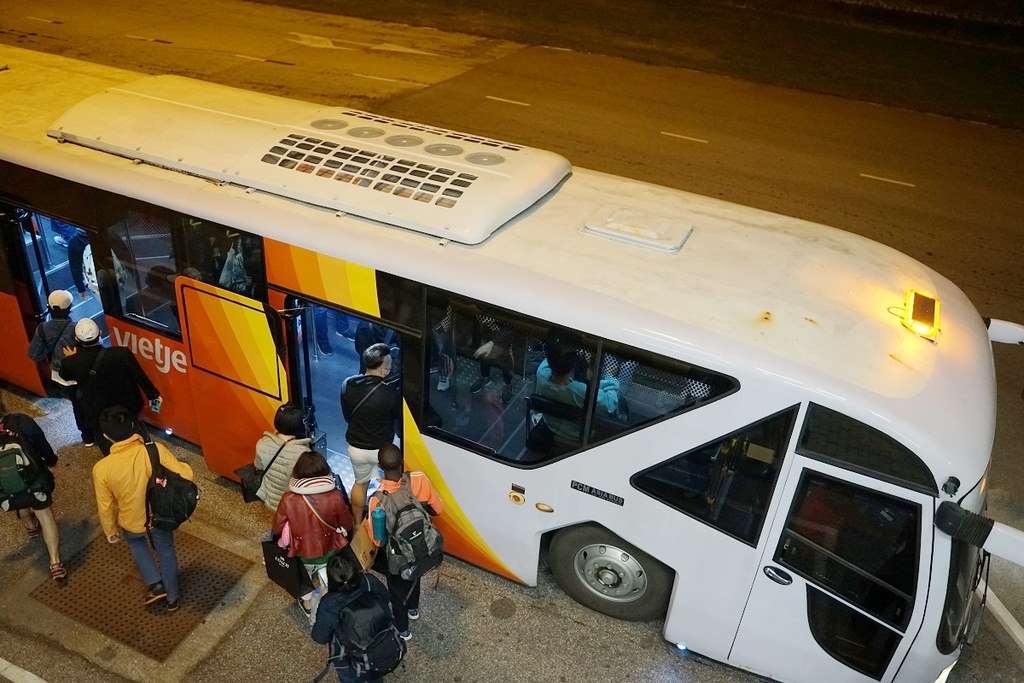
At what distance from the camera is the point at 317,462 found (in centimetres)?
521

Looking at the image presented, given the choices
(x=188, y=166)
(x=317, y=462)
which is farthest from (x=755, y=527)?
(x=188, y=166)

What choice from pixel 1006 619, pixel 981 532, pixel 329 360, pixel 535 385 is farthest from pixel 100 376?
pixel 1006 619

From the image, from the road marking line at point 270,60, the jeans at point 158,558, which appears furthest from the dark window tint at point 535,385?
the road marking line at point 270,60

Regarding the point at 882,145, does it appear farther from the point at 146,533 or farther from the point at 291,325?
the point at 146,533

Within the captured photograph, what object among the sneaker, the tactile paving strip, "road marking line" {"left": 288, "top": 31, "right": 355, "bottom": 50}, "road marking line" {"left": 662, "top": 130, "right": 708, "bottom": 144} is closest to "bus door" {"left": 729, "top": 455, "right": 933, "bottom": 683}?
the tactile paving strip

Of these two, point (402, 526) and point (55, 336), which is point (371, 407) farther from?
point (55, 336)

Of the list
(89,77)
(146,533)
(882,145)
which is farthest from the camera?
(882,145)

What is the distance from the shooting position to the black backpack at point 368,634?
4.44 meters

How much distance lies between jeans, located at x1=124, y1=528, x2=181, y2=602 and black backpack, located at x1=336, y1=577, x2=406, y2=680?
5.84 ft

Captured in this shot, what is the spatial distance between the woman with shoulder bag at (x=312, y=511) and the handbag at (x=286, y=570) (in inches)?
2.3

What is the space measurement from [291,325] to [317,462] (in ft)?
4.03

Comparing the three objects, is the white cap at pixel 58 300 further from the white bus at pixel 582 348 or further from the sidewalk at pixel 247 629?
the sidewalk at pixel 247 629

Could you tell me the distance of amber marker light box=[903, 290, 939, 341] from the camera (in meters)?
4.93

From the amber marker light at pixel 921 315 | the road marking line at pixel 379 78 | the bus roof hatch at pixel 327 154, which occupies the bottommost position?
the road marking line at pixel 379 78
